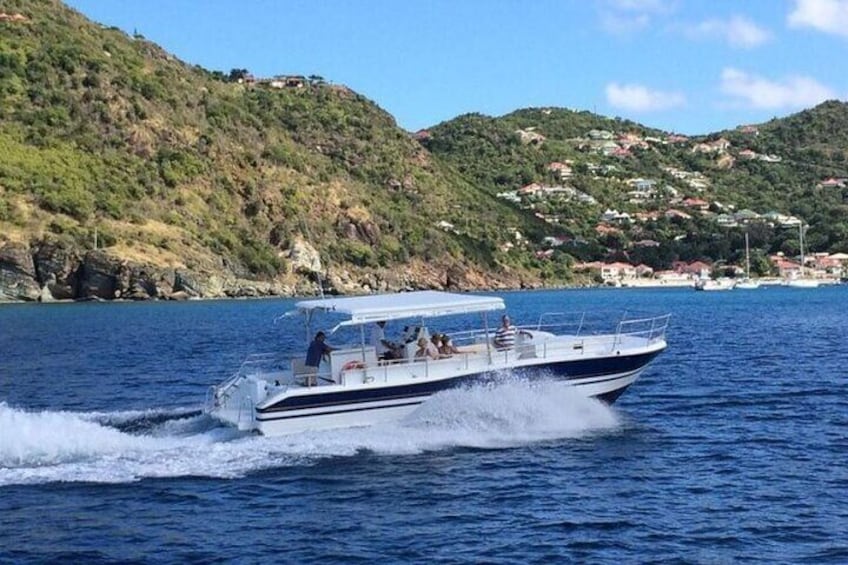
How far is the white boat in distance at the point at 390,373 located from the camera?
20656mm

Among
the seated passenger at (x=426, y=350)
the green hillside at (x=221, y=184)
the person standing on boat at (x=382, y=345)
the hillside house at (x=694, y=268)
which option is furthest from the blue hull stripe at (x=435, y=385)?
the hillside house at (x=694, y=268)

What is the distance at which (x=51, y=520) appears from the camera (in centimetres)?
1551

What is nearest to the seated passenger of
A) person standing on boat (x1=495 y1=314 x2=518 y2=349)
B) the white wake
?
the white wake

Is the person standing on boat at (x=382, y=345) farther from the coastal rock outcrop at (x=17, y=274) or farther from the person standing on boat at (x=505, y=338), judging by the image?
the coastal rock outcrop at (x=17, y=274)

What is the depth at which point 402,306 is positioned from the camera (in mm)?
21656

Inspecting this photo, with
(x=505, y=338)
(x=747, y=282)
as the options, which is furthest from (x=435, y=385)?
(x=747, y=282)

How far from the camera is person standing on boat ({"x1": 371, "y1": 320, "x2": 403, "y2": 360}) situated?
22125 mm

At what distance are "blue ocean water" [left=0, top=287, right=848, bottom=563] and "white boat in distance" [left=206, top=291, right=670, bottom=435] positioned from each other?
→ 450 millimetres

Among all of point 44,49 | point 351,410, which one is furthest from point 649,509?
point 44,49

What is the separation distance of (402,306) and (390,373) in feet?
4.86

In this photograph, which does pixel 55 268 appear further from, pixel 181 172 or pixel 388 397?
pixel 388 397

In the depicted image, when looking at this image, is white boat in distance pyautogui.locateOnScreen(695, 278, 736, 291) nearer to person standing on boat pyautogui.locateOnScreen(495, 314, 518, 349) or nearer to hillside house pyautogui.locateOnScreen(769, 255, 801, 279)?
hillside house pyautogui.locateOnScreen(769, 255, 801, 279)

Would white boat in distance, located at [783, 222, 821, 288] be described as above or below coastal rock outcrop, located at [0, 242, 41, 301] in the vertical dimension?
below

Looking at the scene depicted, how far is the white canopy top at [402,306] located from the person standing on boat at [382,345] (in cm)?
60
